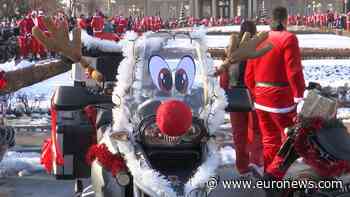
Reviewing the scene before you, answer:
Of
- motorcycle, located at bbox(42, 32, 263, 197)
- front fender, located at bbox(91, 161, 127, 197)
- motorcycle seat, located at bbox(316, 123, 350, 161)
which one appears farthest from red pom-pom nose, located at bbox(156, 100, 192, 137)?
motorcycle seat, located at bbox(316, 123, 350, 161)

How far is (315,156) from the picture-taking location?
5.13 metres

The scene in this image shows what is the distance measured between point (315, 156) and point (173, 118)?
119cm

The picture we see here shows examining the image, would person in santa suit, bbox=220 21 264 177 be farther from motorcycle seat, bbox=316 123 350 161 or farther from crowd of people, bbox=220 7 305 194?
motorcycle seat, bbox=316 123 350 161

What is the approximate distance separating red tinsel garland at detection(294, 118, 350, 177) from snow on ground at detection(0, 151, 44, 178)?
3598 millimetres

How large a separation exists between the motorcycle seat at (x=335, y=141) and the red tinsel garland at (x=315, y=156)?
45 millimetres

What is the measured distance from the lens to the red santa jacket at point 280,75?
6242 millimetres

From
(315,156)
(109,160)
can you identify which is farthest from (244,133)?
(109,160)

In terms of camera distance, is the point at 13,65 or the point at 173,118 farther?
the point at 13,65

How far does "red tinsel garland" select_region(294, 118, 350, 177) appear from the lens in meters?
5.01

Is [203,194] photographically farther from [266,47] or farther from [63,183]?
[63,183]

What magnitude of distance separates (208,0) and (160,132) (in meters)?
88.1

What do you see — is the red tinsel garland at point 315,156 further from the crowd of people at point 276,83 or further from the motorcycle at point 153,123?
the crowd of people at point 276,83

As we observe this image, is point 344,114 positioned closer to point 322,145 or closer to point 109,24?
point 322,145

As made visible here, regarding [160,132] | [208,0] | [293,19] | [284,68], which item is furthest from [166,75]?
[208,0]
